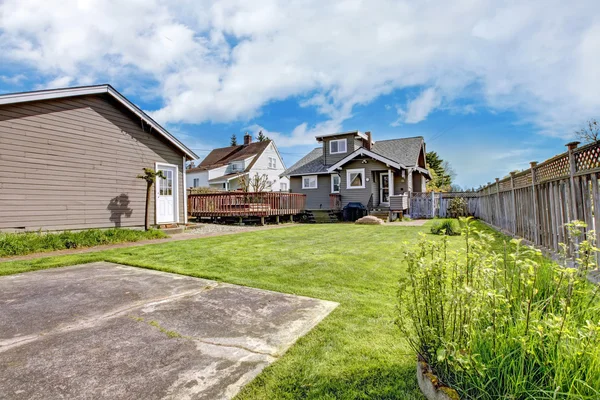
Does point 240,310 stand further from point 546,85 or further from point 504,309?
point 546,85

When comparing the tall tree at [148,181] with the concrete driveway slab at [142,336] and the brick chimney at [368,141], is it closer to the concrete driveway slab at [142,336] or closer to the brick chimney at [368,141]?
the concrete driveway slab at [142,336]

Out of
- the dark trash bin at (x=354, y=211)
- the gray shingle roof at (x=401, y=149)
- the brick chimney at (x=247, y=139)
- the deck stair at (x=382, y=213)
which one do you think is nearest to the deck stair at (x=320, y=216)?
the dark trash bin at (x=354, y=211)

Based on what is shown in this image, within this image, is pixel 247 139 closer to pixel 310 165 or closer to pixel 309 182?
pixel 310 165

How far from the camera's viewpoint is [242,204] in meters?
13.9

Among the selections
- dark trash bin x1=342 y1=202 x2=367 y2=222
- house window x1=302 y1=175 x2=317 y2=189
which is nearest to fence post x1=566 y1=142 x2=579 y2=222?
dark trash bin x1=342 y1=202 x2=367 y2=222

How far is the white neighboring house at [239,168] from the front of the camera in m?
30.3

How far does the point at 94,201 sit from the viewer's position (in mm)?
9148

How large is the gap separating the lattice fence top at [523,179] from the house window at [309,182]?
1428 centimetres

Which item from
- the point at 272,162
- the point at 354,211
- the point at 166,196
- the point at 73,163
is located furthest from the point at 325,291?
the point at 272,162

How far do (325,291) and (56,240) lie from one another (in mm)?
7194

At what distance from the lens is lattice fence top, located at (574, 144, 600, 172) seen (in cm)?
316

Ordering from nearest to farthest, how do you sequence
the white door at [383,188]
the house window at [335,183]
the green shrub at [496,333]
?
the green shrub at [496,333]
the white door at [383,188]
the house window at [335,183]

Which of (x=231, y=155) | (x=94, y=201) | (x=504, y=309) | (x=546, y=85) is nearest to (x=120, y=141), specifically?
(x=94, y=201)

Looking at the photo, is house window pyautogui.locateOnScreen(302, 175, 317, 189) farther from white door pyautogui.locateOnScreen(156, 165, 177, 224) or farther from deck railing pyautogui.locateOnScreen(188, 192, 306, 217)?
white door pyautogui.locateOnScreen(156, 165, 177, 224)
